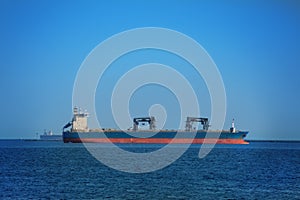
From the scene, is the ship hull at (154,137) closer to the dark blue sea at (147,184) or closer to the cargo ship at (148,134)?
the cargo ship at (148,134)

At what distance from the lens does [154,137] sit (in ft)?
359

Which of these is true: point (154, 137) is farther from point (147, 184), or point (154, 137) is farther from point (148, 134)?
point (147, 184)

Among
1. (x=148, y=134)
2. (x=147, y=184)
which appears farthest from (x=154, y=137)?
(x=147, y=184)

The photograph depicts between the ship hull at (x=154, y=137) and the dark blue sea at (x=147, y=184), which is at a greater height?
the ship hull at (x=154, y=137)

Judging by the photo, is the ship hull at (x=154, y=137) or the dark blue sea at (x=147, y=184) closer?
the dark blue sea at (x=147, y=184)

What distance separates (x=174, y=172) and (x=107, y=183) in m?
9.67

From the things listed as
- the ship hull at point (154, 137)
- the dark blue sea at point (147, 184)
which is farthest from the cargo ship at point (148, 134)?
the dark blue sea at point (147, 184)

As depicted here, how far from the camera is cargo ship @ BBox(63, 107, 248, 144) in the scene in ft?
357

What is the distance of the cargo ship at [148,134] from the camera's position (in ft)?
357

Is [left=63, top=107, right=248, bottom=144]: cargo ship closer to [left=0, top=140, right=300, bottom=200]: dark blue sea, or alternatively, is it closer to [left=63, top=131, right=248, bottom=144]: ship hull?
[left=63, top=131, right=248, bottom=144]: ship hull

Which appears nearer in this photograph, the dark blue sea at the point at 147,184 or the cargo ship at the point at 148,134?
the dark blue sea at the point at 147,184

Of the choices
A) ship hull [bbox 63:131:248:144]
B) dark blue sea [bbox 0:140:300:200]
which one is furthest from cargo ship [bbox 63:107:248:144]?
dark blue sea [bbox 0:140:300:200]

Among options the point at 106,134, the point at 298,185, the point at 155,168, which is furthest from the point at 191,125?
the point at 298,185

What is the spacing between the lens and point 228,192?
29625mm
